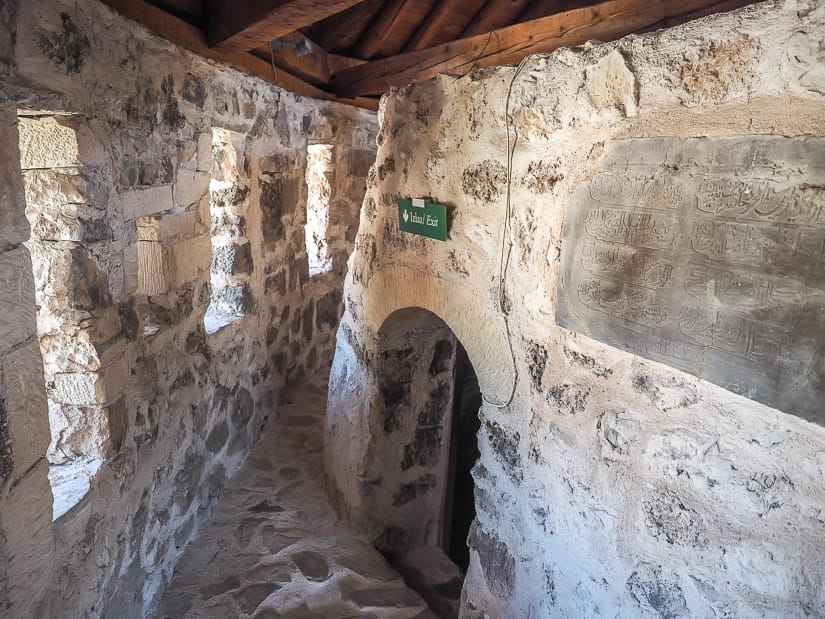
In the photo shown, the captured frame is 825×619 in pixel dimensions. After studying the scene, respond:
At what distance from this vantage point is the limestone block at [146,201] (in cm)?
207

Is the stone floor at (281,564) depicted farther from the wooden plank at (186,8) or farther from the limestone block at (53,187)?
the wooden plank at (186,8)

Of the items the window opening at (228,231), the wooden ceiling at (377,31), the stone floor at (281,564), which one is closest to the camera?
the wooden ceiling at (377,31)

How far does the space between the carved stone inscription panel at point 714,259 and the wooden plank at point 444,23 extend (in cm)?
255

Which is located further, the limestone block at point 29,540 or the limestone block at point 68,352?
the limestone block at point 68,352

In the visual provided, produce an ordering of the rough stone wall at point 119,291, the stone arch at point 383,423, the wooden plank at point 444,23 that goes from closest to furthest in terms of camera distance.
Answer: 1. the rough stone wall at point 119,291
2. the stone arch at point 383,423
3. the wooden plank at point 444,23

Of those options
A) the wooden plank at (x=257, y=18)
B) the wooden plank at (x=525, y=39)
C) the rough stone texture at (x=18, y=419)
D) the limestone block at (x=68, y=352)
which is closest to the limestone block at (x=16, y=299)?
the rough stone texture at (x=18, y=419)

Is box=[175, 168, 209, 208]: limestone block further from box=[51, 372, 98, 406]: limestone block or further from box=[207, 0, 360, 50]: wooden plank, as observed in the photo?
box=[51, 372, 98, 406]: limestone block

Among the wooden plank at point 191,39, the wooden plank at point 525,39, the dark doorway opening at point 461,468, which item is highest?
the wooden plank at point 525,39

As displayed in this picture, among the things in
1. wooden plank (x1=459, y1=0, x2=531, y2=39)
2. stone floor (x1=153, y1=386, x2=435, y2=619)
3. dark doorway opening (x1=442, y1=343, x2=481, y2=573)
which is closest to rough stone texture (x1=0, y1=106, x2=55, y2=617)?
stone floor (x1=153, y1=386, x2=435, y2=619)

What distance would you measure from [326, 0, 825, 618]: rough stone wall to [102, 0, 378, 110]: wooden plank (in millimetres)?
980

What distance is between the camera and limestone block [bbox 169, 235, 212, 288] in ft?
8.11

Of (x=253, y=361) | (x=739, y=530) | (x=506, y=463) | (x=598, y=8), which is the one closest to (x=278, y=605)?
(x=506, y=463)

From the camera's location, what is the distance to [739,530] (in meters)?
1.16

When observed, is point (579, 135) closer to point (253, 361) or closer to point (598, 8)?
point (598, 8)
